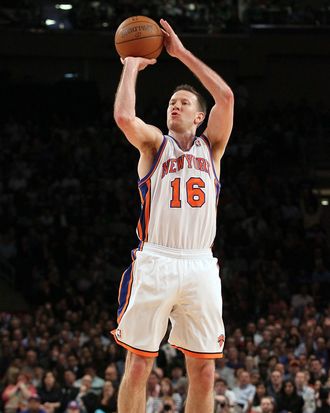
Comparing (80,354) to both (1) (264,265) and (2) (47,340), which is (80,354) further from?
(1) (264,265)

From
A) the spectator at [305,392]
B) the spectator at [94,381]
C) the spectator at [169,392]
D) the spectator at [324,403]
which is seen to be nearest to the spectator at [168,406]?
the spectator at [169,392]

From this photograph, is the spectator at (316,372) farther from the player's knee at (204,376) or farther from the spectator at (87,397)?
the player's knee at (204,376)

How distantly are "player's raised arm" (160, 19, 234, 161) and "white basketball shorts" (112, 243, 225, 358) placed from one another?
0.87 meters

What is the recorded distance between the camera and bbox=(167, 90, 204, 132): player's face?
Result: 257 inches

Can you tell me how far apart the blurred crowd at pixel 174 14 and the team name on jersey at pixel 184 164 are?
1722 cm

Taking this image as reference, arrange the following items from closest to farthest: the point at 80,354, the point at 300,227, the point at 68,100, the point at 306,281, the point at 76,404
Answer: the point at 76,404
the point at 80,354
the point at 306,281
the point at 300,227
the point at 68,100

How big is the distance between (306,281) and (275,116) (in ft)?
21.1

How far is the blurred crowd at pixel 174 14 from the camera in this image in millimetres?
23328

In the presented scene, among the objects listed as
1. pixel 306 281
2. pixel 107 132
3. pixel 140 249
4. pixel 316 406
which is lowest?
pixel 316 406

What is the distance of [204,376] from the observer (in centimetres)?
621

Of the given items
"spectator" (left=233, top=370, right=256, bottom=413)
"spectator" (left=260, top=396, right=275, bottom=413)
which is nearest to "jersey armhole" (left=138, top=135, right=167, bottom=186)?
"spectator" (left=260, top=396, right=275, bottom=413)

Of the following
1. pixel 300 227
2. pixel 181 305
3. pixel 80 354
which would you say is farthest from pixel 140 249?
pixel 300 227

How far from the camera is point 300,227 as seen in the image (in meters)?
19.8

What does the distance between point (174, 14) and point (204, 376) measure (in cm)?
1796
